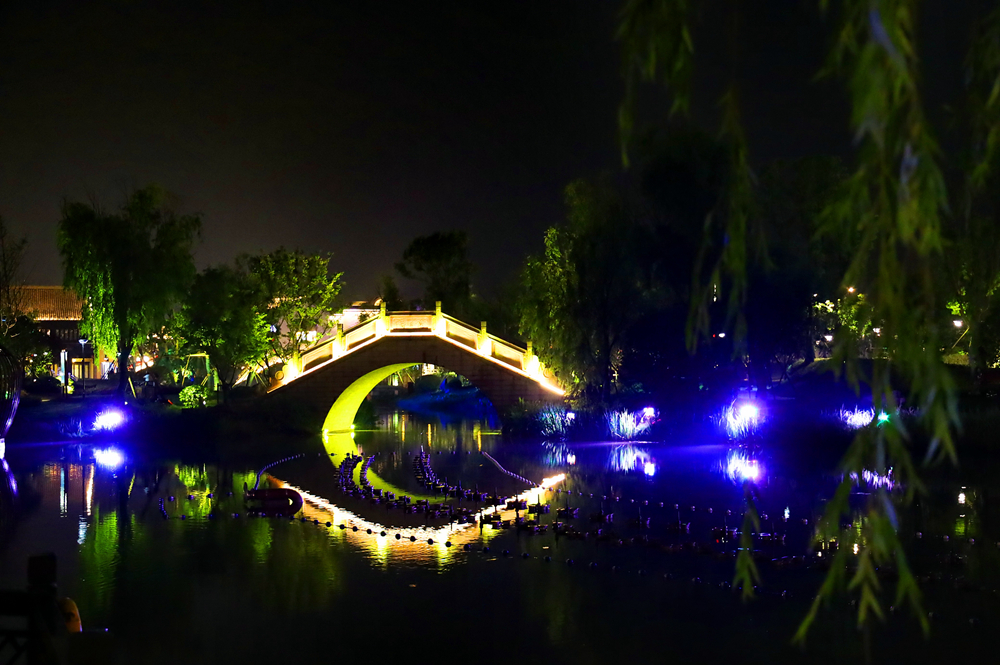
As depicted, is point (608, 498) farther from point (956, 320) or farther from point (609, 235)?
point (956, 320)

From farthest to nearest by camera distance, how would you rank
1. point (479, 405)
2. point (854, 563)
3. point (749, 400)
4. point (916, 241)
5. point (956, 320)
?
1. point (479, 405)
2. point (956, 320)
3. point (749, 400)
4. point (854, 563)
5. point (916, 241)

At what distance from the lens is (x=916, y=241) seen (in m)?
3.47

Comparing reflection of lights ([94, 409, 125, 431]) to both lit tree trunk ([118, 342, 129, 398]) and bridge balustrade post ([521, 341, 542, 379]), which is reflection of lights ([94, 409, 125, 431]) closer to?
lit tree trunk ([118, 342, 129, 398])

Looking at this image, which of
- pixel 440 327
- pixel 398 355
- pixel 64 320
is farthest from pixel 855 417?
pixel 64 320

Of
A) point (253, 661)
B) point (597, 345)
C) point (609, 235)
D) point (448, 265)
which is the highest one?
point (448, 265)

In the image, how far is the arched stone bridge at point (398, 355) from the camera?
28.8m

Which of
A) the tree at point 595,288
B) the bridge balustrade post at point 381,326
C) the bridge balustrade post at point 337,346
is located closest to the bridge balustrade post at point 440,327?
the bridge balustrade post at point 381,326

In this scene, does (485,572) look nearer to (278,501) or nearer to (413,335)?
(278,501)

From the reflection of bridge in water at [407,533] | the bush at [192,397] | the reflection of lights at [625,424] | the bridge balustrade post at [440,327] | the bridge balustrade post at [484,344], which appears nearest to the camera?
the reflection of bridge in water at [407,533]

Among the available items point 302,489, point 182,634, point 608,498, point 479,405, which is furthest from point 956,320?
point 182,634

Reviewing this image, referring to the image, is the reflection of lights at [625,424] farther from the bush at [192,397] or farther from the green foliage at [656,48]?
the green foliage at [656,48]

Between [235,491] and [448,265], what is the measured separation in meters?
28.2

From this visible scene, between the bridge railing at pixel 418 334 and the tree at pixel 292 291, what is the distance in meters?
4.21

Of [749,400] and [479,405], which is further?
[479,405]
